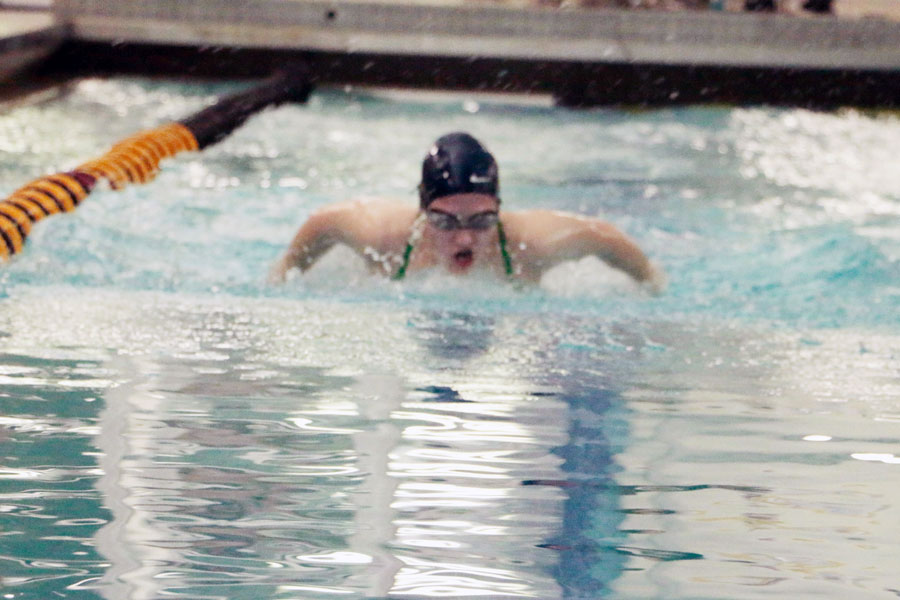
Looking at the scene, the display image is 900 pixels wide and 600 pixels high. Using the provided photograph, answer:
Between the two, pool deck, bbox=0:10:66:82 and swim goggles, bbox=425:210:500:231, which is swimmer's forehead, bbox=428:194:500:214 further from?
pool deck, bbox=0:10:66:82

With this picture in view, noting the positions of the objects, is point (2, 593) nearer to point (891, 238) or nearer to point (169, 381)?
point (169, 381)

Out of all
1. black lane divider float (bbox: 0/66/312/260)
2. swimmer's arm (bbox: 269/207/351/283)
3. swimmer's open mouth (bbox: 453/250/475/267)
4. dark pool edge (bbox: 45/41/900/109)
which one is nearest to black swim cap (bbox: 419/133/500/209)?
swimmer's open mouth (bbox: 453/250/475/267)

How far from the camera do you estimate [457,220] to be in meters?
3.91

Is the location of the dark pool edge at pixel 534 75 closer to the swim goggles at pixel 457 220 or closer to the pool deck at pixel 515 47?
the pool deck at pixel 515 47

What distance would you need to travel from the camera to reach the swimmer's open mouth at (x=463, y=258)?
394 centimetres

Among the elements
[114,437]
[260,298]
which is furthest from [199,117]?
[114,437]

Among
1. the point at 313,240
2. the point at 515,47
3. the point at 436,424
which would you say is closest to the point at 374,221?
the point at 313,240

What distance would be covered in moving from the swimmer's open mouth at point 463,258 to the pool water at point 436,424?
89mm

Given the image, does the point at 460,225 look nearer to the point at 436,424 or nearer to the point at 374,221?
the point at 374,221

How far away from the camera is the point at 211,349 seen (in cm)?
293

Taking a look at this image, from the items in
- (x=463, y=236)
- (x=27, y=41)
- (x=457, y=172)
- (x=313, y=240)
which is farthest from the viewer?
(x=27, y=41)

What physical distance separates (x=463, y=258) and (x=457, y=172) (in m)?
0.31

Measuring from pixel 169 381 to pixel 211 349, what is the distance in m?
0.33

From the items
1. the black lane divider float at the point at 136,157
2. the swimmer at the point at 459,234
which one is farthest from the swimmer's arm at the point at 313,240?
the black lane divider float at the point at 136,157
